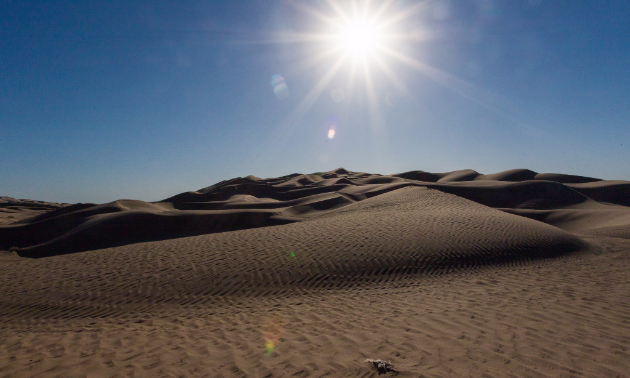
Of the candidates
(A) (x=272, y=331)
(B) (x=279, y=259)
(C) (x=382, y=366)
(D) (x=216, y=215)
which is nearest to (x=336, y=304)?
(A) (x=272, y=331)

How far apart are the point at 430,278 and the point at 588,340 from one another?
454cm

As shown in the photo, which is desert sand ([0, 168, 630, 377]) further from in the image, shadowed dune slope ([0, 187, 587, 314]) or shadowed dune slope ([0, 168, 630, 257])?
shadowed dune slope ([0, 168, 630, 257])

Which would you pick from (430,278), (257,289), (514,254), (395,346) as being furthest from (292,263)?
(514,254)

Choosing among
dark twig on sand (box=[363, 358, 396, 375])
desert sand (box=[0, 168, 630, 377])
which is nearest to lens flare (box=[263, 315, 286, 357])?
desert sand (box=[0, 168, 630, 377])

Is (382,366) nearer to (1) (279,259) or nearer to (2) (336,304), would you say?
(2) (336,304)

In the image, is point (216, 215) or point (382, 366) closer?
point (382, 366)

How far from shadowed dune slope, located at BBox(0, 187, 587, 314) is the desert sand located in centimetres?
7

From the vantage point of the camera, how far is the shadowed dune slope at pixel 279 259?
29.8 feet

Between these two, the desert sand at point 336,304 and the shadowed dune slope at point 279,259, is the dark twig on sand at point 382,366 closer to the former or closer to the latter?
the desert sand at point 336,304

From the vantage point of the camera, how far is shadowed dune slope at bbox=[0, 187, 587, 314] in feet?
29.8

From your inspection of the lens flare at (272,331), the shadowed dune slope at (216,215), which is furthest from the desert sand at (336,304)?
the shadowed dune slope at (216,215)

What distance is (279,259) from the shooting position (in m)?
10.8

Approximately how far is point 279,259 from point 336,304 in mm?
3646

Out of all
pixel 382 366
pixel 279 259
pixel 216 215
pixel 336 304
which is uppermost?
pixel 216 215
